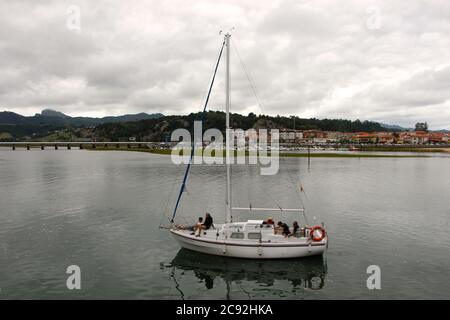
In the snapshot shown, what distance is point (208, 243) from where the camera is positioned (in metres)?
29.0

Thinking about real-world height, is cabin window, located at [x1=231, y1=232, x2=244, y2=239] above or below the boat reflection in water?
above

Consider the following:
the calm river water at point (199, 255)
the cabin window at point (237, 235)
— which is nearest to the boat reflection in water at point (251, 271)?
the calm river water at point (199, 255)

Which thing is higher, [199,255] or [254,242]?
[254,242]

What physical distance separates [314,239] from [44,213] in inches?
1363

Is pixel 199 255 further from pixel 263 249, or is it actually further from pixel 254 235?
pixel 263 249

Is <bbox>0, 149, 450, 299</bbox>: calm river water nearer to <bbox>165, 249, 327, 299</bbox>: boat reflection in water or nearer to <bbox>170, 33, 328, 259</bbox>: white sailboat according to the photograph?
<bbox>165, 249, 327, 299</bbox>: boat reflection in water

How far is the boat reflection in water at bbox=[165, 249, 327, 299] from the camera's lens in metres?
25.3

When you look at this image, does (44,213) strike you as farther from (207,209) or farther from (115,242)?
(207,209)

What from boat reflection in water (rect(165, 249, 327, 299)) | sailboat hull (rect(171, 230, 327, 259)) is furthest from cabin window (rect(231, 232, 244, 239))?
boat reflection in water (rect(165, 249, 327, 299))

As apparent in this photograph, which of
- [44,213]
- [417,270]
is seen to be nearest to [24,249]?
[44,213]

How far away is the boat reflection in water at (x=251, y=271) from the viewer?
25.3 m

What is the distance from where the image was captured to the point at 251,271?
2714cm

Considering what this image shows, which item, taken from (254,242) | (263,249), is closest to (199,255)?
(254,242)

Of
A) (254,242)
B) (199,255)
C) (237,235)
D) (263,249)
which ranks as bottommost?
(199,255)
